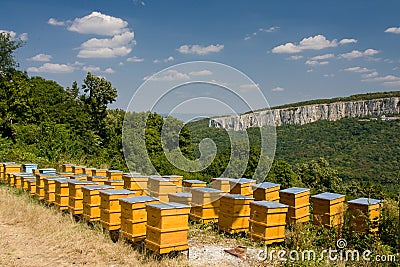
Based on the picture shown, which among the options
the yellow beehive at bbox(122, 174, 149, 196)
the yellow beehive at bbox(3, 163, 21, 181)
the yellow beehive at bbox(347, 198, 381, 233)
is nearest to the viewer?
the yellow beehive at bbox(347, 198, 381, 233)

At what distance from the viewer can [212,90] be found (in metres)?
7.02

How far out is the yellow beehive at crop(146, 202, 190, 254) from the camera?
5.32 metres

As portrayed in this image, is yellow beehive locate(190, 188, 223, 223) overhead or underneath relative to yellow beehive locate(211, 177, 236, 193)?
underneath

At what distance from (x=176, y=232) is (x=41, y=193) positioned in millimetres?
5185

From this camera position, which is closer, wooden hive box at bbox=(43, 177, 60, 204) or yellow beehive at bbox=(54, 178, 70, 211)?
yellow beehive at bbox=(54, 178, 70, 211)

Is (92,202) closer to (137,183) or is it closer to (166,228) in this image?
(137,183)

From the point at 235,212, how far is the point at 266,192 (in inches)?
38.3

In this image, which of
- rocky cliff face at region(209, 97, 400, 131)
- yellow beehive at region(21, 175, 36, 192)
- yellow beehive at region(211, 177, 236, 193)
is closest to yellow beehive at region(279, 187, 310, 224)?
yellow beehive at region(211, 177, 236, 193)

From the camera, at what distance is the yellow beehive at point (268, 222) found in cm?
586

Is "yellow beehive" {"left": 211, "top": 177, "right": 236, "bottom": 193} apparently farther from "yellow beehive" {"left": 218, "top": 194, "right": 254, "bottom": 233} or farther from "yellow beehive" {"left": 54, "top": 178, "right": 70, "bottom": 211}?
"yellow beehive" {"left": 54, "top": 178, "right": 70, "bottom": 211}

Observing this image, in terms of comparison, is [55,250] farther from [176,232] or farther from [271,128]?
[271,128]

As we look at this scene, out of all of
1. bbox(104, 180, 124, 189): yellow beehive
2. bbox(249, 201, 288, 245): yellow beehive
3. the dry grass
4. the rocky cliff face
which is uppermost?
the rocky cliff face

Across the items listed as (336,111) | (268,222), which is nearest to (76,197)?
(268,222)

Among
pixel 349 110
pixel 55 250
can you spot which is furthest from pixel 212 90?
pixel 349 110
